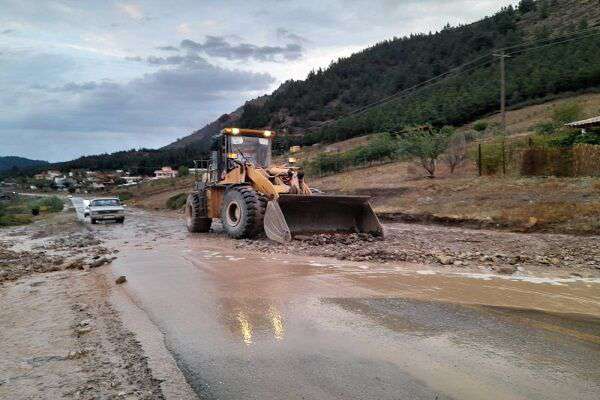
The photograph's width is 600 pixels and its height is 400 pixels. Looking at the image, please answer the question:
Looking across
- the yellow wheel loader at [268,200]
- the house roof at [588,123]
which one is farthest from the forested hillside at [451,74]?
the yellow wheel loader at [268,200]

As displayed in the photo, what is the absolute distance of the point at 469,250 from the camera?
10.9 metres

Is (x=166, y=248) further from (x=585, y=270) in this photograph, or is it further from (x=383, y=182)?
(x=383, y=182)

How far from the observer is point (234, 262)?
9.93m

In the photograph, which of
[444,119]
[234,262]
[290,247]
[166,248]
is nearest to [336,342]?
[234,262]

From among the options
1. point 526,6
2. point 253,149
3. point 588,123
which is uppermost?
point 526,6

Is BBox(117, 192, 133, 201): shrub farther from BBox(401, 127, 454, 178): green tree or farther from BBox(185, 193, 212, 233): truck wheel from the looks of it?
BBox(185, 193, 212, 233): truck wheel

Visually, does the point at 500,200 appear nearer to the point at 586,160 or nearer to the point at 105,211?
the point at 586,160

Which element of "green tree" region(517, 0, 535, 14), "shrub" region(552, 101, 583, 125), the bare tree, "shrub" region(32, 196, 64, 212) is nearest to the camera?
the bare tree

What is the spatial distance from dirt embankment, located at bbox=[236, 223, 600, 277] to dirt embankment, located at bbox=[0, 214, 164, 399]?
4.68 metres

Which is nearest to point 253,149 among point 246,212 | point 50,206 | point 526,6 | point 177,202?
point 246,212

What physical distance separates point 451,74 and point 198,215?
7451cm

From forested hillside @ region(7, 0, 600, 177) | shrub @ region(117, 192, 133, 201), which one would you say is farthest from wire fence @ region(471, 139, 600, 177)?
shrub @ region(117, 192, 133, 201)

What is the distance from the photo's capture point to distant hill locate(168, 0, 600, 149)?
55.9 m

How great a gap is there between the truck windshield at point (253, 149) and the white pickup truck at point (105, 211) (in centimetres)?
1435
